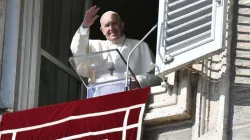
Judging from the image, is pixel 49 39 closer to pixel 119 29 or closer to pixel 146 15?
pixel 119 29

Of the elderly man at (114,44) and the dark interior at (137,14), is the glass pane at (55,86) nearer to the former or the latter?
the elderly man at (114,44)

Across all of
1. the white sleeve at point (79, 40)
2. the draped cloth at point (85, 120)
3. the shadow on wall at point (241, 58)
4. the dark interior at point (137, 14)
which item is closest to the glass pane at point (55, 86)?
the white sleeve at point (79, 40)

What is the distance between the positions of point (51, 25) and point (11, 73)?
764 mm

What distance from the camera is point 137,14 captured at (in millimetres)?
15453

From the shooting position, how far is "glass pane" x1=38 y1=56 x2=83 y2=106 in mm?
13375

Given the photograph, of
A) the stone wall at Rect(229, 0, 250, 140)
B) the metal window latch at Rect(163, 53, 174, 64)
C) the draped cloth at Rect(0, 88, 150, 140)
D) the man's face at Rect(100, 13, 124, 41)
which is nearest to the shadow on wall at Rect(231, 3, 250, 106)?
the stone wall at Rect(229, 0, 250, 140)

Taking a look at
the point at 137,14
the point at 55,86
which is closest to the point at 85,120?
the point at 55,86

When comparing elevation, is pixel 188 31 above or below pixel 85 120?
above

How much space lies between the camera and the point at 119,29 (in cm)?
1323

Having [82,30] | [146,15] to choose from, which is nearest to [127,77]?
[82,30]

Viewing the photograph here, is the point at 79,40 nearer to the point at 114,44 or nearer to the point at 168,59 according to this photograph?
the point at 114,44

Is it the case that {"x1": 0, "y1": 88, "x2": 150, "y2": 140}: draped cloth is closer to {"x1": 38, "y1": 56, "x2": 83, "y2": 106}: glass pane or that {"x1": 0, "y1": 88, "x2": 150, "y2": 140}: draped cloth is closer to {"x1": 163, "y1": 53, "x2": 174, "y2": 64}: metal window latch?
{"x1": 163, "y1": 53, "x2": 174, "y2": 64}: metal window latch

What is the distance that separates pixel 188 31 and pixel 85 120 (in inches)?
35.4

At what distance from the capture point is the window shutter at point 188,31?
1199 cm
